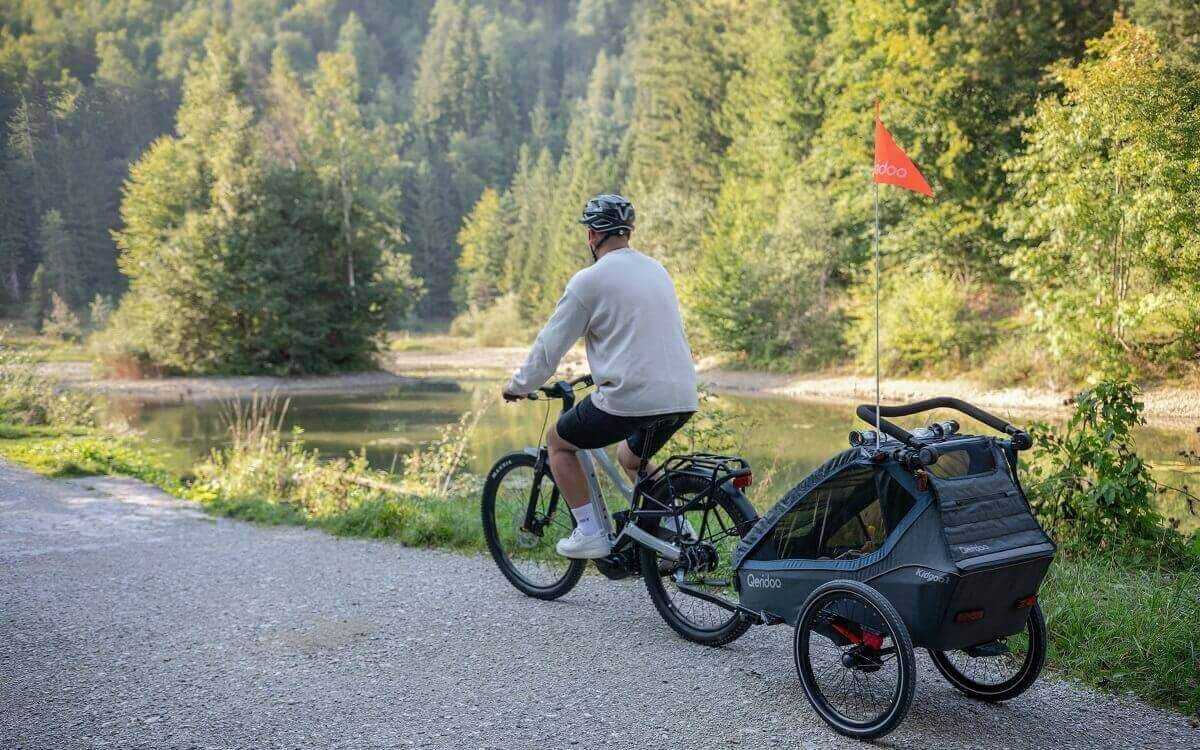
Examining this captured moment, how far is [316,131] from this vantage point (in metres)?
43.7

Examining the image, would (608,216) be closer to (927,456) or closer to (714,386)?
(927,456)

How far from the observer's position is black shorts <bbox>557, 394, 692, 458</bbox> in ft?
15.6

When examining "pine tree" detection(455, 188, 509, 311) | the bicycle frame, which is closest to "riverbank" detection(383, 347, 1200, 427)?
the bicycle frame

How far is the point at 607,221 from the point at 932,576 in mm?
2383

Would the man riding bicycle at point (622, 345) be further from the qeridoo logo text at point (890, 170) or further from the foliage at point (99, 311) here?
the foliage at point (99, 311)

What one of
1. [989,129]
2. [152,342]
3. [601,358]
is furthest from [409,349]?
[601,358]

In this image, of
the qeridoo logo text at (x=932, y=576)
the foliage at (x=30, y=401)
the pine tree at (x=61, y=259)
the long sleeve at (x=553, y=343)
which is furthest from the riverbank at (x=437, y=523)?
the pine tree at (x=61, y=259)

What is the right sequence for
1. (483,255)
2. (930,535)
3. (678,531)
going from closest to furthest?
(930,535) < (678,531) < (483,255)

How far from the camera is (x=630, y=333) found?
4.62 metres

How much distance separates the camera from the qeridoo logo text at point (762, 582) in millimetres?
3955

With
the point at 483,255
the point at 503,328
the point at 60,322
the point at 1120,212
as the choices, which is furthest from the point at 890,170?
the point at 483,255

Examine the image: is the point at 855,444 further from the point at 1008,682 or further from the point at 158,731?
the point at 158,731

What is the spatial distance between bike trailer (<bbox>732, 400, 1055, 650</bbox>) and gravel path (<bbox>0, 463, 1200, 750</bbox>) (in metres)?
0.51

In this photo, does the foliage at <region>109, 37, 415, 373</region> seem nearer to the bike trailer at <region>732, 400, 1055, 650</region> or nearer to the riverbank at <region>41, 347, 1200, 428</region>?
the riverbank at <region>41, 347, 1200, 428</region>
